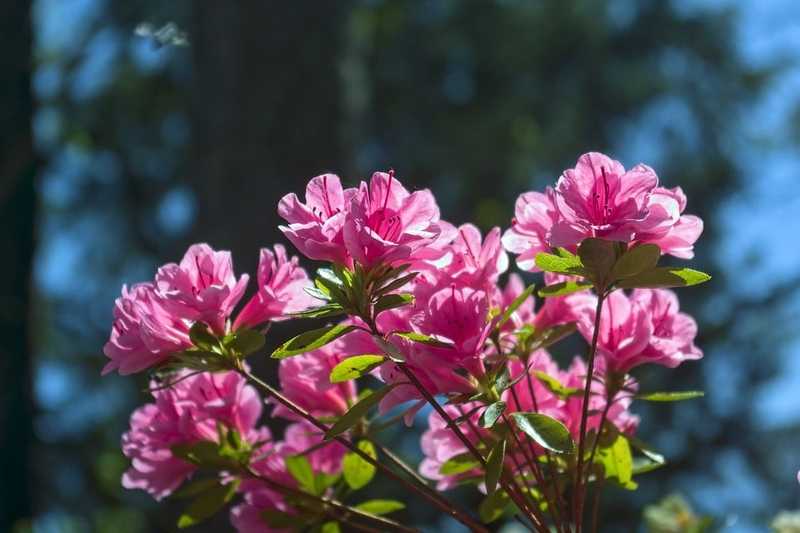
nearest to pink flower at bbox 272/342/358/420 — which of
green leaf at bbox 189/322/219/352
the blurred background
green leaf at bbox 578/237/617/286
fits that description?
green leaf at bbox 189/322/219/352

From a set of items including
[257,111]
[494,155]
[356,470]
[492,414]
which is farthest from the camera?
[494,155]

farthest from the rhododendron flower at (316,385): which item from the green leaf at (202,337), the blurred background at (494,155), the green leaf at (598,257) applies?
the blurred background at (494,155)

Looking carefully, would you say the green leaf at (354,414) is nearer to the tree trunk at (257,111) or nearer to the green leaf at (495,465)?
the green leaf at (495,465)

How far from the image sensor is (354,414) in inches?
27.6

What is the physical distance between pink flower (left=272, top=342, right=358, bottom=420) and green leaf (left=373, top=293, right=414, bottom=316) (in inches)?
4.2

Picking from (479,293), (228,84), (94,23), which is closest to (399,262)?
(479,293)

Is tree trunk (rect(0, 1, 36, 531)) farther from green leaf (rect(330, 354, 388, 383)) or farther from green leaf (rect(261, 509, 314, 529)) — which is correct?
green leaf (rect(330, 354, 388, 383))

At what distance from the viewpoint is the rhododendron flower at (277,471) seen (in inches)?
34.5

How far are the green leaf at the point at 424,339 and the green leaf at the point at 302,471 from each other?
0.23 meters

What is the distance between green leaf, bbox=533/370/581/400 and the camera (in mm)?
815

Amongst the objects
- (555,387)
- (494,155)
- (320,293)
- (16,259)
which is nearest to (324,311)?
(320,293)

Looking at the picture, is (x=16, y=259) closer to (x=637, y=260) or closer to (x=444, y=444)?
(x=444, y=444)

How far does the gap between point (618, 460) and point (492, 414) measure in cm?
20

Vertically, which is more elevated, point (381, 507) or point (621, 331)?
point (621, 331)
